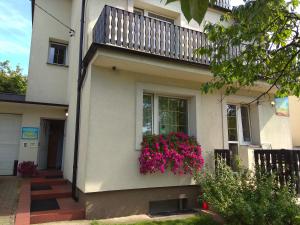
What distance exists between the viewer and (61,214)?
515 centimetres

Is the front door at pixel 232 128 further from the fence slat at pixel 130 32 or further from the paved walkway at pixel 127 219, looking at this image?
the fence slat at pixel 130 32

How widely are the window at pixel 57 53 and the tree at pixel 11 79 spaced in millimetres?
15547

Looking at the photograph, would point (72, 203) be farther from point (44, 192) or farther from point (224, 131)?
point (224, 131)

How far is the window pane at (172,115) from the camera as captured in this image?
6.87 metres

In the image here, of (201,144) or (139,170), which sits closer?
(139,170)

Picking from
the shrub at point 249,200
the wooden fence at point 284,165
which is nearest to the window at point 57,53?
the shrub at point 249,200

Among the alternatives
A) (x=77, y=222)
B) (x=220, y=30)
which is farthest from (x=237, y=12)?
(x=77, y=222)

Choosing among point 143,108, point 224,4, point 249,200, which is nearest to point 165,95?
point 143,108

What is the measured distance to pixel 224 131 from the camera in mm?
7430

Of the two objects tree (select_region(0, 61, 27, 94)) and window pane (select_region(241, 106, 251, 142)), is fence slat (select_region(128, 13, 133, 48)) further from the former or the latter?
tree (select_region(0, 61, 27, 94))

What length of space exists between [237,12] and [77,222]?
5275mm

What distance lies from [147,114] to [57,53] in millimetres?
6838

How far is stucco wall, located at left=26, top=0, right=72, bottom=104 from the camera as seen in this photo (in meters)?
10.4

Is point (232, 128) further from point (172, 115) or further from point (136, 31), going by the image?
point (136, 31)
